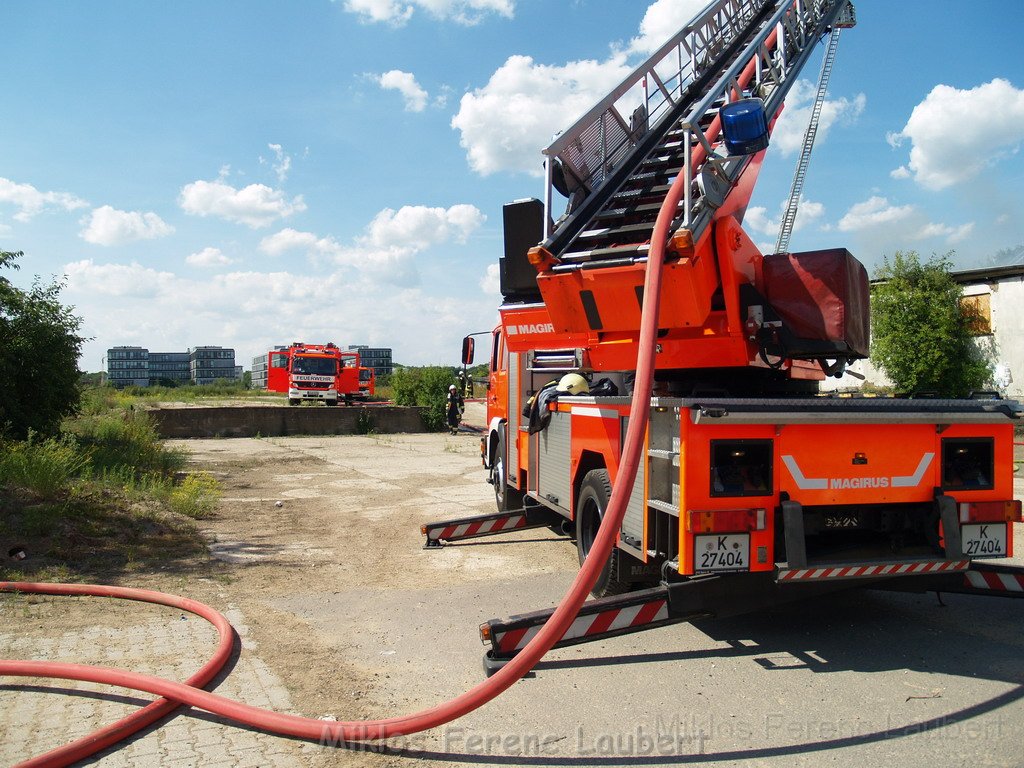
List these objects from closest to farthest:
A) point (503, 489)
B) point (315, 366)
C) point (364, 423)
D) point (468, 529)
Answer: point (468, 529) < point (503, 489) < point (364, 423) < point (315, 366)

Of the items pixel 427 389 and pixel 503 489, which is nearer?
pixel 503 489

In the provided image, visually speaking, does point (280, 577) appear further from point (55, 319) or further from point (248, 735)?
point (55, 319)

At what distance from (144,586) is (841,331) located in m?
6.07

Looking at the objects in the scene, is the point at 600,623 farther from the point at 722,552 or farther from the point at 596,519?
the point at 596,519

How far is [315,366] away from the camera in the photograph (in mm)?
35000

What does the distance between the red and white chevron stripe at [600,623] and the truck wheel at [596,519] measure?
3.02 feet

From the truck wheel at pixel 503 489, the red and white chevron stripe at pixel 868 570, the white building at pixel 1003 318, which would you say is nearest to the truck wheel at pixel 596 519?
the red and white chevron stripe at pixel 868 570

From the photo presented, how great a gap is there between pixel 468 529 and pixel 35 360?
8.66 metres

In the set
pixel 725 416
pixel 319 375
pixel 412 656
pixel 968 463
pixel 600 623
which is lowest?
pixel 412 656

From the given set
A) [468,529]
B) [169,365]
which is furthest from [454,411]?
[169,365]

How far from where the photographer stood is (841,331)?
562 cm

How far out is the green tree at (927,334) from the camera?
2591 cm

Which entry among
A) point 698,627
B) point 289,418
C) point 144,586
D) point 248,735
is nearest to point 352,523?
point 144,586

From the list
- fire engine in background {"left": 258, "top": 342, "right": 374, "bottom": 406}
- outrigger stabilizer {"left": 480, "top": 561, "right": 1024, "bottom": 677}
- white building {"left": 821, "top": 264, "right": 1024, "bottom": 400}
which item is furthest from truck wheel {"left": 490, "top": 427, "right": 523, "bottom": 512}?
fire engine in background {"left": 258, "top": 342, "right": 374, "bottom": 406}
